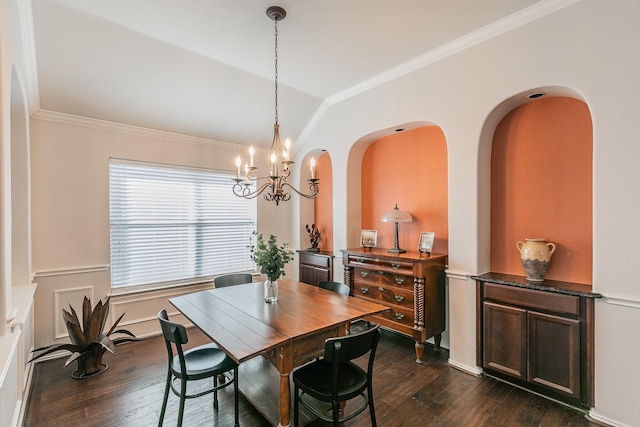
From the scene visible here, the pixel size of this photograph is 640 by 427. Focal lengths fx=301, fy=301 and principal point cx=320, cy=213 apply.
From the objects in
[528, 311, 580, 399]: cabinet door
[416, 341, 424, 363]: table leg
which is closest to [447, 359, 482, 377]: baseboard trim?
[416, 341, 424, 363]: table leg

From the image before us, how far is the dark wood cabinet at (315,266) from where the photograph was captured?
4379mm

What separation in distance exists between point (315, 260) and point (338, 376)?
2.67m

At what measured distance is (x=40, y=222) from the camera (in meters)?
3.23

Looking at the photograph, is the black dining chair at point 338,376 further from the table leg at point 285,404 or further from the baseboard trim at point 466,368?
the baseboard trim at point 466,368

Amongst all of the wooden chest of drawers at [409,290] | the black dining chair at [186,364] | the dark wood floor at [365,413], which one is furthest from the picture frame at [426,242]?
the black dining chair at [186,364]

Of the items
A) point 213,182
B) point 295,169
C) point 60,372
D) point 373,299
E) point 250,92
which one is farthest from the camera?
point 295,169

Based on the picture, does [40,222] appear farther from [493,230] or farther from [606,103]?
[606,103]

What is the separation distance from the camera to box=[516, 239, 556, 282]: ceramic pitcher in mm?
2605

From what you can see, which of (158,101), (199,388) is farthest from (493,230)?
(158,101)

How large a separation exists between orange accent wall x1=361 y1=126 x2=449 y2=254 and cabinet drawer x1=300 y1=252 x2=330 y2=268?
798mm

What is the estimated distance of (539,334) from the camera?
8.19ft

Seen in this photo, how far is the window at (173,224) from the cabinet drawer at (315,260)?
0.90 m

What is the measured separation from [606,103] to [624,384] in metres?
2.02

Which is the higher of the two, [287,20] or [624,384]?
[287,20]
